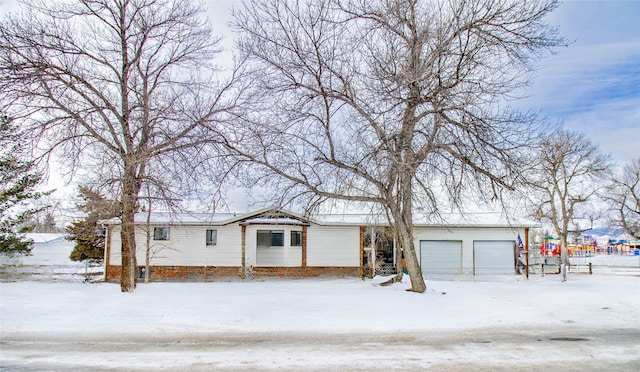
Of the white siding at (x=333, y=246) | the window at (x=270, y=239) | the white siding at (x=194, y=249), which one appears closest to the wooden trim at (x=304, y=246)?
the white siding at (x=333, y=246)

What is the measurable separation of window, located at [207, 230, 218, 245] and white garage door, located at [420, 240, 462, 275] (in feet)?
36.5

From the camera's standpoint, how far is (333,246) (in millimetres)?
23172

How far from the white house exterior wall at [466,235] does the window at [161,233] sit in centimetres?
1331

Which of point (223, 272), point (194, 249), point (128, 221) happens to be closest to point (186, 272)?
point (194, 249)

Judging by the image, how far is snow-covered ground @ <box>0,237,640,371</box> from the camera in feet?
22.5

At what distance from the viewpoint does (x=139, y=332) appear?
919 centimetres

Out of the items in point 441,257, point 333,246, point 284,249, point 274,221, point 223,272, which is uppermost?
point 274,221

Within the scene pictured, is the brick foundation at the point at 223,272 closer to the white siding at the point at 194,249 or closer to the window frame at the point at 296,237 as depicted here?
the white siding at the point at 194,249

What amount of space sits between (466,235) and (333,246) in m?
7.41

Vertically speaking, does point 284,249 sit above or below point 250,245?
below

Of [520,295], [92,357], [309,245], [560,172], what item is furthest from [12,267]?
[560,172]

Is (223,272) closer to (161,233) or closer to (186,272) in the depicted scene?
(186,272)

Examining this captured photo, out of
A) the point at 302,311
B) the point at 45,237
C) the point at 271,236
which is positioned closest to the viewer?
the point at 302,311

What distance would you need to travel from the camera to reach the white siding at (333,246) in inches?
907
